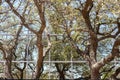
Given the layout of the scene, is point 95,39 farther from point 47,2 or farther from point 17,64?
point 17,64

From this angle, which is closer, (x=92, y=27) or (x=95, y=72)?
(x=95, y=72)

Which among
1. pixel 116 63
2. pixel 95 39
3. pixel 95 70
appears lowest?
pixel 116 63

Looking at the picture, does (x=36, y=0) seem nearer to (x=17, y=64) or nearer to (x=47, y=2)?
(x=47, y=2)

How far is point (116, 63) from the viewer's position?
771 inches

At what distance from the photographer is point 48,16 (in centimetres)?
1574

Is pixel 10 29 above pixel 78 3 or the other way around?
the other way around

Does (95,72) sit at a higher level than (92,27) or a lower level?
lower

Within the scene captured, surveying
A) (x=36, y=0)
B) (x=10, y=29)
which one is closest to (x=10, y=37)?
(x=10, y=29)

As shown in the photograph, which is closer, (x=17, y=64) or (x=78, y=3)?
(x=78, y=3)

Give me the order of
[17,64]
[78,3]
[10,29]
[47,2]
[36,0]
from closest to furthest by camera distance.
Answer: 1. [36,0]
2. [47,2]
3. [78,3]
4. [10,29]
5. [17,64]

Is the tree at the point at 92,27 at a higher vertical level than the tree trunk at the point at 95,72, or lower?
higher

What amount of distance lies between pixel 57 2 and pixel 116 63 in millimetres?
8030

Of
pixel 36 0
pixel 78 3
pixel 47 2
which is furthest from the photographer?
pixel 78 3

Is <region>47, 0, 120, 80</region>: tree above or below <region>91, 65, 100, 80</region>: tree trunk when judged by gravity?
above
